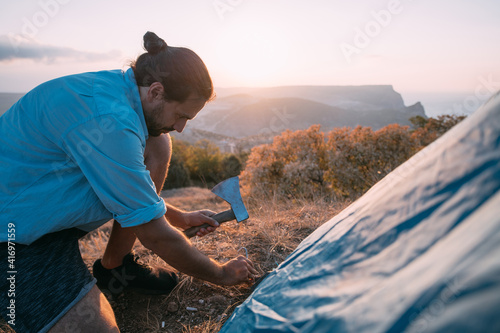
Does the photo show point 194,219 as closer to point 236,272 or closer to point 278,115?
point 236,272

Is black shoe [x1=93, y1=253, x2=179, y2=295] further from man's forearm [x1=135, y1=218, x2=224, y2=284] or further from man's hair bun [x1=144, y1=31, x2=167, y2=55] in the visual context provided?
man's hair bun [x1=144, y1=31, x2=167, y2=55]

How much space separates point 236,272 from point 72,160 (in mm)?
1013

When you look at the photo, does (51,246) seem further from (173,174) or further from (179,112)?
(173,174)

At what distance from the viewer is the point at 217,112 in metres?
62.9

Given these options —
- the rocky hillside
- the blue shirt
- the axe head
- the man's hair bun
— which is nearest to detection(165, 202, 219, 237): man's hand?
the axe head

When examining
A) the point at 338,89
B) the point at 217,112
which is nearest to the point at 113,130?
the point at 217,112

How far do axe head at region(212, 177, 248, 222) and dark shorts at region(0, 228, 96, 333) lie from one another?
0.86 metres

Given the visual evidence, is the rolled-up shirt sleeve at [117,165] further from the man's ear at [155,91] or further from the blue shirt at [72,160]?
the man's ear at [155,91]

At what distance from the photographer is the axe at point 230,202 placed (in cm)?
203

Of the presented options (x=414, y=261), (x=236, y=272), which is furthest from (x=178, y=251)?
(x=414, y=261)

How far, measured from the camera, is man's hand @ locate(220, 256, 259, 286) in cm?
172

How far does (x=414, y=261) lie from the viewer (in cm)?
88

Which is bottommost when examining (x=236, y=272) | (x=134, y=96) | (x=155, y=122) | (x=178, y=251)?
(x=236, y=272)

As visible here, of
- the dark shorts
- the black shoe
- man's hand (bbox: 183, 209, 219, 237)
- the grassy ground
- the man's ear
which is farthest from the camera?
man's hand (bbox: 183, 209, 219, 237)
